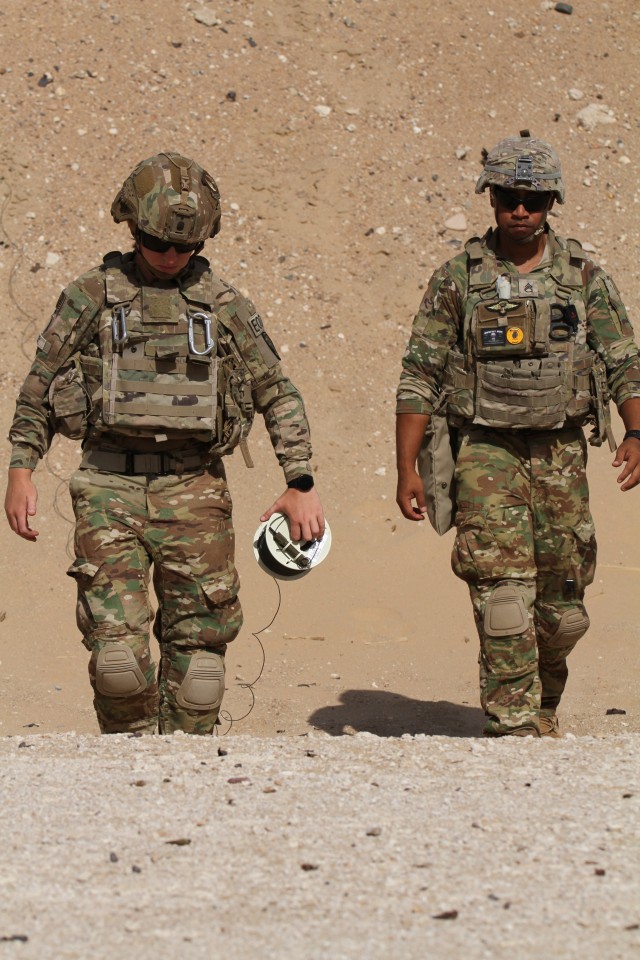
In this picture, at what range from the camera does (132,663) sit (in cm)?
580

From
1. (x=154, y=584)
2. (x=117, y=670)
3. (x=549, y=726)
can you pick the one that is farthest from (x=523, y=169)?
(x=117, y=670)

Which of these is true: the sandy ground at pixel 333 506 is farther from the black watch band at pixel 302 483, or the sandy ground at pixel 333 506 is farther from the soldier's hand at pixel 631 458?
the soldier's hand at pixel 631 458

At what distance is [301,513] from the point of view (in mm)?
5879

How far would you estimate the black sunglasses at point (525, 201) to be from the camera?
20.4 feet

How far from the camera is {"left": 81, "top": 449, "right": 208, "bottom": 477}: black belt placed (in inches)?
236

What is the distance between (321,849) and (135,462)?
7.30ft

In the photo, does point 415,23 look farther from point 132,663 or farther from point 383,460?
point 132,663

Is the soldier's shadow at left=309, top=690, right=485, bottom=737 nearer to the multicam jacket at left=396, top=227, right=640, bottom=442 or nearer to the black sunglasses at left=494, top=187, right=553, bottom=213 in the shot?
the multicam jacket at left=396, top=227, right=640, bottom=442

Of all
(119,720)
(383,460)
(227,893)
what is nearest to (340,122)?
(383,460)

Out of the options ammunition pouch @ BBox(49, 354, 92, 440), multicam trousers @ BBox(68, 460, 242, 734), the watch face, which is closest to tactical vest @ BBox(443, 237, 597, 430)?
the watch face

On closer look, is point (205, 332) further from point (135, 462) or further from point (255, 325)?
point (135, 462)

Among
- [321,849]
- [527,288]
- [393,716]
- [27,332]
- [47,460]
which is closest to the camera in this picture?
[321,849]

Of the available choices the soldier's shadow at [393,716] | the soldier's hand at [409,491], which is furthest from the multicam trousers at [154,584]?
the soldier's shadow at [393,716]

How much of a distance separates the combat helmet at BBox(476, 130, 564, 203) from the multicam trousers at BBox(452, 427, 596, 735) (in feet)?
3.18
